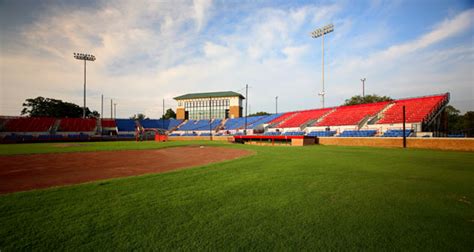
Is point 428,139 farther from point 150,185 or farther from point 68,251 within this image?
point 68,251

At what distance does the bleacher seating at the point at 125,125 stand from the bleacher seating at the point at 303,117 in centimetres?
4042

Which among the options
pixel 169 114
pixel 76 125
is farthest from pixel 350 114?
pixel 169 114

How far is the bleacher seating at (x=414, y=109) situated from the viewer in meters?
25.2

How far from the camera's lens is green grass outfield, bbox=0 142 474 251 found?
279 centimetres

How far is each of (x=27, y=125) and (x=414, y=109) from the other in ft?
241

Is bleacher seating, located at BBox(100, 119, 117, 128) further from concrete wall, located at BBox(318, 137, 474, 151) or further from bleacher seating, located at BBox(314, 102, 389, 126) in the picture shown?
concrete wall, located at BBox(318, 137, 474, 151)

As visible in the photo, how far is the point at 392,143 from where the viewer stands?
71.6ft

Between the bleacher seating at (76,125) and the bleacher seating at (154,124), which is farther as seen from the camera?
the bleacher seating at (154,124)

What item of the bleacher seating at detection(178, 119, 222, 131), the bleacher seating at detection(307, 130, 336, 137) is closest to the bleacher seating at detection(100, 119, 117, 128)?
the bleacher seating at detection(178, 119, 222, 131)

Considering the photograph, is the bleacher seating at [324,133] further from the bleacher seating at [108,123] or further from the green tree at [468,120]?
the bleacher seating at [108,123]

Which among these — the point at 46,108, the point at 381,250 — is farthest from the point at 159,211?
the point at 46,108

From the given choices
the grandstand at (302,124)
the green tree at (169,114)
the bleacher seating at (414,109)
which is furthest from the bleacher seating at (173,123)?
the bleacher seating at (414,109)

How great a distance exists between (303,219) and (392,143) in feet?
78.2

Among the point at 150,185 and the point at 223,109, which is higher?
the point at 223,109
